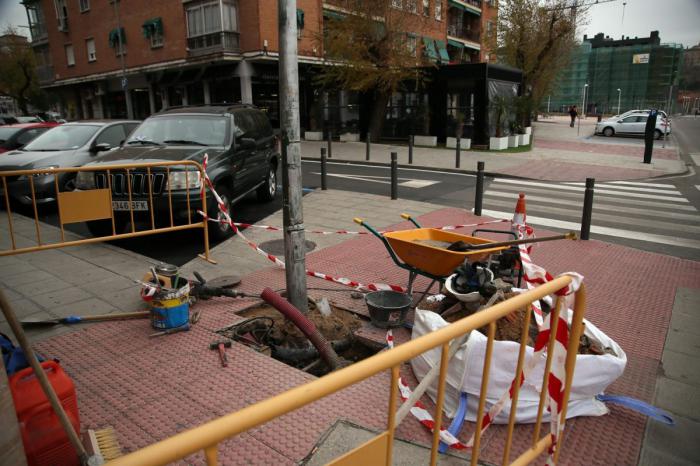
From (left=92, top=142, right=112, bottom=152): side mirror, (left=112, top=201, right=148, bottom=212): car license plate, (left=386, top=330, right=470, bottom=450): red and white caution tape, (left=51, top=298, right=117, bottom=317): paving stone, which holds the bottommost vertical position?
(left=386, top=330, right=470, bottom=450): red and white caution tape

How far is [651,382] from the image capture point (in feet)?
12.4

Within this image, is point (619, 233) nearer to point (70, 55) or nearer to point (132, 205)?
point (132, 205)

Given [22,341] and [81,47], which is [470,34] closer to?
[81,47]

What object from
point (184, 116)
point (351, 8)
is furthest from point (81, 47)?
point (184, 116)

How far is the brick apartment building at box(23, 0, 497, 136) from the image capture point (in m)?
27.9

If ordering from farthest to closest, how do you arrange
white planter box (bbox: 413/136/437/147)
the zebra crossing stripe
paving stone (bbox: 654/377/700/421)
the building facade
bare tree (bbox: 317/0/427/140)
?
the building facade
white planter box (bbox: 413/136/437/147)
bare tree (bbox: 317/0/427/140)
the zebra crossing stripe
paving stone (bbox: 654/377/700/421)

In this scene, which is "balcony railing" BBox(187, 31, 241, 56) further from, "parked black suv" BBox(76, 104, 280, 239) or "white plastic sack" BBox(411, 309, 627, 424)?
"white plastic sack" BBox(411, 309, 627, 424)

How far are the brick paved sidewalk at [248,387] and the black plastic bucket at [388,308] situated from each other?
49 centimetres

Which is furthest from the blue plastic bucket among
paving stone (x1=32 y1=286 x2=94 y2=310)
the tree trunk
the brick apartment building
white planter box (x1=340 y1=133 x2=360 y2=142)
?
white planter box (x1=340 y1=133 x2=360 y2=142)

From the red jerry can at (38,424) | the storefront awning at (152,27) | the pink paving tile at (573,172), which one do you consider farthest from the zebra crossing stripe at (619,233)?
the storefront awning at (152,27)

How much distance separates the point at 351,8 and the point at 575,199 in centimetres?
1717

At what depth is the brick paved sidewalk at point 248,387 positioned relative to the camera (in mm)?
3008

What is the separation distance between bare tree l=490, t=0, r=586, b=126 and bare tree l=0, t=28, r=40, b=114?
40.7 m

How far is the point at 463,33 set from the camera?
151ft
